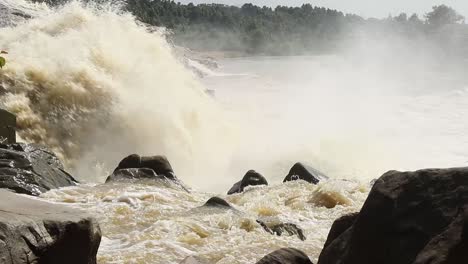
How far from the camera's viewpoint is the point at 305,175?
1167 centimetres

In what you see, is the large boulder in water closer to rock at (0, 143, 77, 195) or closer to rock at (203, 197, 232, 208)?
rock at (0, 143, 77, 195)

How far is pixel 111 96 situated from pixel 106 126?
46.6 inches

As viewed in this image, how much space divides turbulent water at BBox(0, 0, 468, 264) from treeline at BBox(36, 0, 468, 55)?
124 ft

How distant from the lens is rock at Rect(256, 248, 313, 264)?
190 inches

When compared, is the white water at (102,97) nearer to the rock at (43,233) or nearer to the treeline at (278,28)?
the rock at (43,233)

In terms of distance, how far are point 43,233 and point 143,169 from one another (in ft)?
20.7

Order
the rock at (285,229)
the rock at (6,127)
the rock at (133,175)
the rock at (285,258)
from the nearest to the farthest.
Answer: the rock at (285,258)
the rock at (285,229)
the rock at (133,175)
the rock at (6,127)

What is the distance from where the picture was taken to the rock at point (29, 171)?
8.73 m

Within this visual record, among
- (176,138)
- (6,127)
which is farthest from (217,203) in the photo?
(176,138)

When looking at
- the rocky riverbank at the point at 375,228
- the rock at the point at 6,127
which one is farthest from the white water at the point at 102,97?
the rocky riverbank at the point at 375,228

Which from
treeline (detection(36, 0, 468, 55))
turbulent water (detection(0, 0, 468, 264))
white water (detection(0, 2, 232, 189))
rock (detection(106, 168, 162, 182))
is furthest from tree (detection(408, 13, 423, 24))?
rock (detection(106, 168, 162, 182))

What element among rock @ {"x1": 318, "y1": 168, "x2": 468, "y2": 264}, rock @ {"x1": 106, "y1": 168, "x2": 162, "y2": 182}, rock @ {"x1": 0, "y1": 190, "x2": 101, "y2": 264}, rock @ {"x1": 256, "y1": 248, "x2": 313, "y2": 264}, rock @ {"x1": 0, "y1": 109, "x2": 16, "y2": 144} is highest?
rock @ {"x1": 318, "y1": 168, "x2": 468, "y2": 264}

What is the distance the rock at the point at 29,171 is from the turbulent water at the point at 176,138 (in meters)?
0.26

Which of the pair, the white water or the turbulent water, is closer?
the turbulent water
